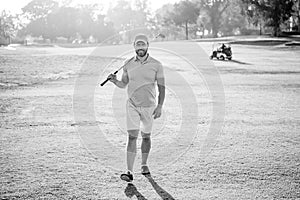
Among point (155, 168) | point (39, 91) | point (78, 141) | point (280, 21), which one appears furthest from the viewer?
point (280, 21)

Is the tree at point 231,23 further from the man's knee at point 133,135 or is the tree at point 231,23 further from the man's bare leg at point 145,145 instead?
the man's knee at point 133,135

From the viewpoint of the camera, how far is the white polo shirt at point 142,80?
5.57 metres

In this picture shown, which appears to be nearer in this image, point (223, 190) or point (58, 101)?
point (223, 190)

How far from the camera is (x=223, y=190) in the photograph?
5188 millimetres

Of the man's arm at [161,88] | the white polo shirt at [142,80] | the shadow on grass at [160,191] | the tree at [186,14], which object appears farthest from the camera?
the tree at [186,14]

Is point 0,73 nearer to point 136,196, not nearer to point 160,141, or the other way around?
point 160,141

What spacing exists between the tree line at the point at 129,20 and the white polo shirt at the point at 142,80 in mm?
66638

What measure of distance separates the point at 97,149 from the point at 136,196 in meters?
2.35

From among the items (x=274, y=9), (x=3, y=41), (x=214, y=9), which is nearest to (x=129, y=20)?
(x=214, y=9)

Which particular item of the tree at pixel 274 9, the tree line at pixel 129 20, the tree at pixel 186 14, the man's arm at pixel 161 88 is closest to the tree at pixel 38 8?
the tree line at pixel 129 20

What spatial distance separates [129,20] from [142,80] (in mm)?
119139

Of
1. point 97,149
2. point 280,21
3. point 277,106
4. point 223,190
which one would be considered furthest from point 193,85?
point 280,21

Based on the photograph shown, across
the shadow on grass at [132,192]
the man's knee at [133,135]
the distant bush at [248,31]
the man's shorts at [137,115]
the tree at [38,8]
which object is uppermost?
the tree at [38,8]

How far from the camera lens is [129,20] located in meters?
123
